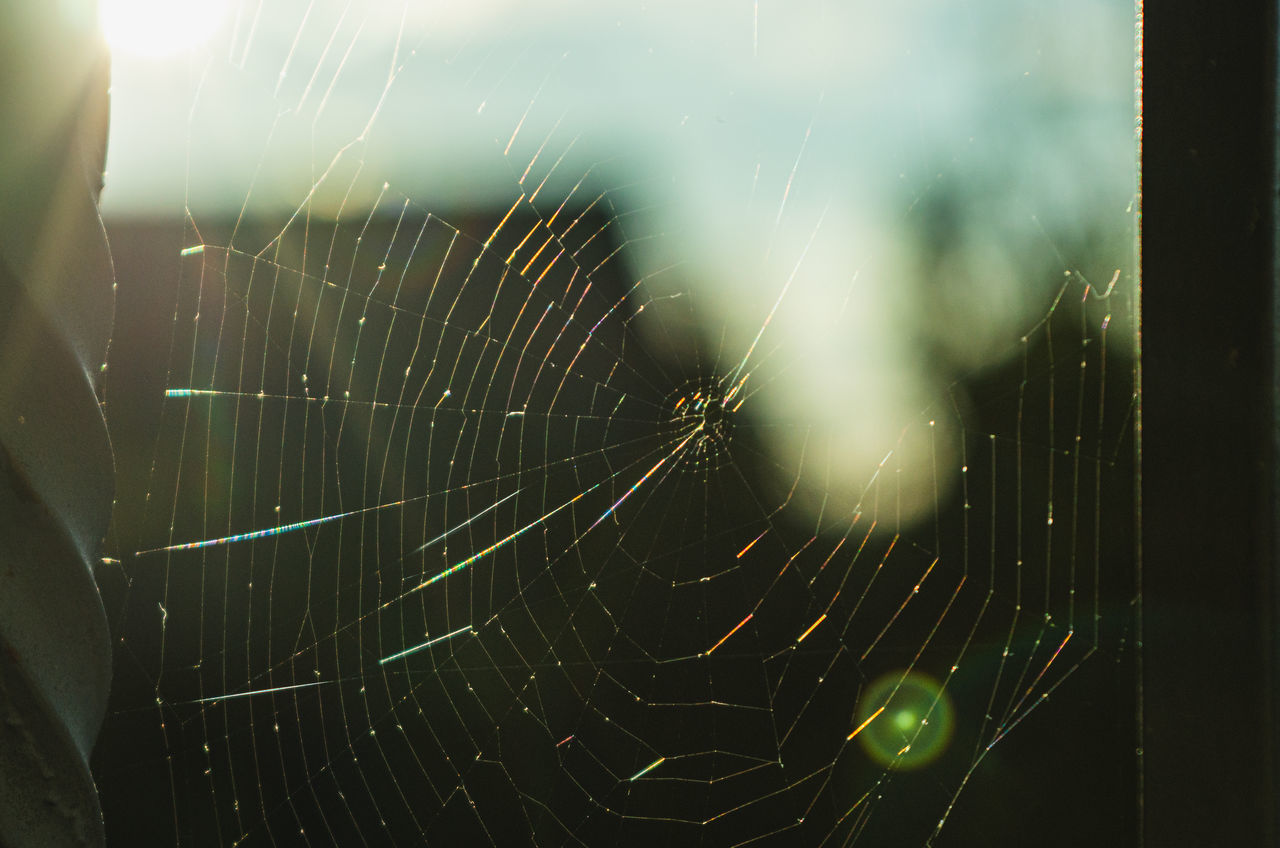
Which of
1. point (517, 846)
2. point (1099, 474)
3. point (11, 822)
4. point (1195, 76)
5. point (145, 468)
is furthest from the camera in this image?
point (517, 846)

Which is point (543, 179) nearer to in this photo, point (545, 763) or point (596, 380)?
point (596, 380)

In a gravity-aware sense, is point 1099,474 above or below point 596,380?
below

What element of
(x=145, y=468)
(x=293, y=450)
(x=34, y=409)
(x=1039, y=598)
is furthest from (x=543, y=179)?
(x=1039, y=598)

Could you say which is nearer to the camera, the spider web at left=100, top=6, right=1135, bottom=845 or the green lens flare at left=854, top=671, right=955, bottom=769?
the spider web at left=100, top=6, right=1135, bottom=845

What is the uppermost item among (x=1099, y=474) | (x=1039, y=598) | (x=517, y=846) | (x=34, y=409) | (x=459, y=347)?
(x=34, y=409)

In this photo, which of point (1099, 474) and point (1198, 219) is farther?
point (1099, 474)

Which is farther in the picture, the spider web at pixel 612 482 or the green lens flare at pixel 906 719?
the green lens flare at pixel 906 719
